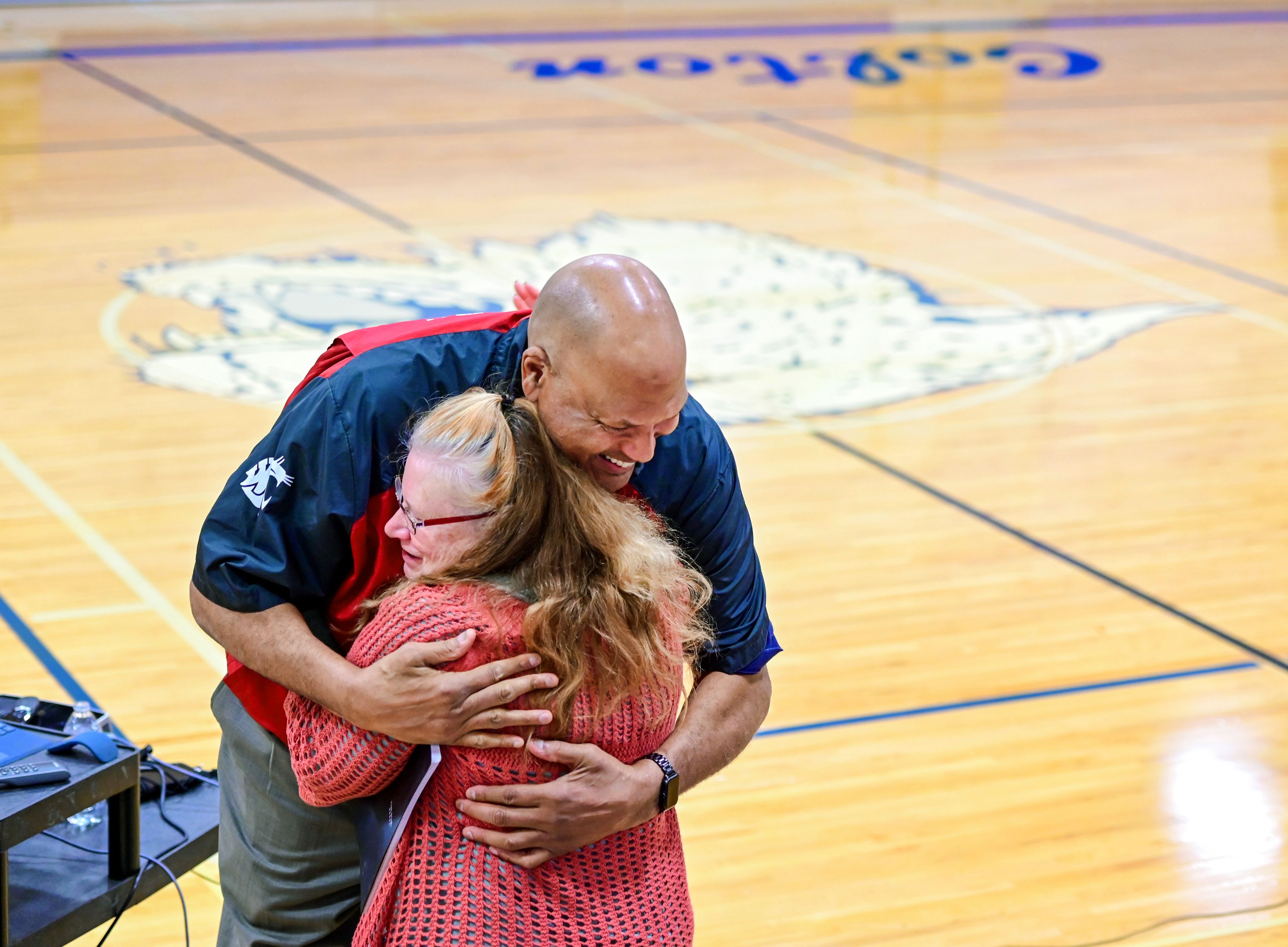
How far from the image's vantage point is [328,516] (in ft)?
6.90

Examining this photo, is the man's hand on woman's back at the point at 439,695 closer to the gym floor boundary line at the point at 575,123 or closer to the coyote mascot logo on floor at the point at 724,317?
the coyote mascot logo on floor at the point at 724,317

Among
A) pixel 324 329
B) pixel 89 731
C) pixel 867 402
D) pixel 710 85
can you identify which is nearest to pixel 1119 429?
pixel 867 402

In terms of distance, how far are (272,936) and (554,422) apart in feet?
2.89

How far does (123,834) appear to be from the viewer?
2.69m

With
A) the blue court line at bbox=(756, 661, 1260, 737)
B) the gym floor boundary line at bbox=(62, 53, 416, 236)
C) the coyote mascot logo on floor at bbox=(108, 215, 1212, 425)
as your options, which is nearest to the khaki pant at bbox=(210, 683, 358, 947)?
the blue court line at bbox=(756, 661, 1260, 737)

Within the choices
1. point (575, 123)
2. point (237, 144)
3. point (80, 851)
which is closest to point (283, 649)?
point (80, 851)

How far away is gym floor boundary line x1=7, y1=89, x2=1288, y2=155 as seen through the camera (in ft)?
31.4

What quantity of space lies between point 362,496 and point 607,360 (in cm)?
38

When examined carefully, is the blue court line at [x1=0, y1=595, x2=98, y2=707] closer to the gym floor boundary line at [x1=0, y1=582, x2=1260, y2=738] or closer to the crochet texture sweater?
the gym floor boundary line at [x1=0, y1=582, x2=1260, y2=738]

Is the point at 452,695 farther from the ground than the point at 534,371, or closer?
closer

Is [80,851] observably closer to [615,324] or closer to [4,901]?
[4,901]

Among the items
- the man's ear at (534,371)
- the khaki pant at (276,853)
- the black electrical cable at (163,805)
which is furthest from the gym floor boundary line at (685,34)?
the man's ear at (534,371)

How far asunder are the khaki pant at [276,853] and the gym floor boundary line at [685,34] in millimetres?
10587

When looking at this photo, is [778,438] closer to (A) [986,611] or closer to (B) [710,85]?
(A) [986,611]
